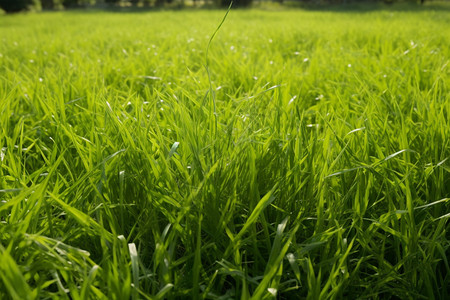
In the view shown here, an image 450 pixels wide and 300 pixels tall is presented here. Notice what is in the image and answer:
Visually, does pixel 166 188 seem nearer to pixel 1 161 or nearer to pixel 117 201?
pixel 117 201

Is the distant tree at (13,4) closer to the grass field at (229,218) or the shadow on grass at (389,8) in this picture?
the shadow on grass at (389,8)

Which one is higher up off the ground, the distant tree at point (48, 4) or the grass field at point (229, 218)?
the distant tree at point (48, 4)

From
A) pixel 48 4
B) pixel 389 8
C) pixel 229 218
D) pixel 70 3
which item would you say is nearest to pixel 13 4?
pixel 70 3

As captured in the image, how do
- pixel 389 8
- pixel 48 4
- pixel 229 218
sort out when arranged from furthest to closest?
1. pixel 48 4
2. pixel 389 8
3. pixel 229 218

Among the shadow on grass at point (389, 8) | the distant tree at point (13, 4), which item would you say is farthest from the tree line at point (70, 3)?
the shadow on grass at point (389, 8)

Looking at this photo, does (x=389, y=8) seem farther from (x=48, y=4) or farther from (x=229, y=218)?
(x=48, y=4)

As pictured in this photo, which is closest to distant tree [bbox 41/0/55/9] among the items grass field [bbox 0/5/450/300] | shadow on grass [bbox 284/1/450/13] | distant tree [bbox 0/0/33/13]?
distant tree [bbox 0/0/33/13]

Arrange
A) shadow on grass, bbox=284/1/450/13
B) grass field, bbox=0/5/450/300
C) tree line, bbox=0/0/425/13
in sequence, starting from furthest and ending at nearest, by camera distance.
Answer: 1. tree line, bbox=0/0/425/13
2. shadow on grass, bbox=284/1/450/13
3. grass field, bbox=0/5/450/300

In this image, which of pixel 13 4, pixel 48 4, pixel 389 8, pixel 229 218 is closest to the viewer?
pixel 229 218

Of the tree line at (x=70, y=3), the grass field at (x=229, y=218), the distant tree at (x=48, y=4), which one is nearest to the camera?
the grass field at (x=229, y=218)

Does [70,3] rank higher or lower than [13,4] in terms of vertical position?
higher

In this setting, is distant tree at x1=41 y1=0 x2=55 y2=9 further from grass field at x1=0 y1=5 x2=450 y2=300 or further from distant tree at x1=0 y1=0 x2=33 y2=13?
grass field at x1=0 y1=5 x2=450 y2=300

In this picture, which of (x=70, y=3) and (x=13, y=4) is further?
(x=70, y=3)

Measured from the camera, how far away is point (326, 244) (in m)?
0.89
